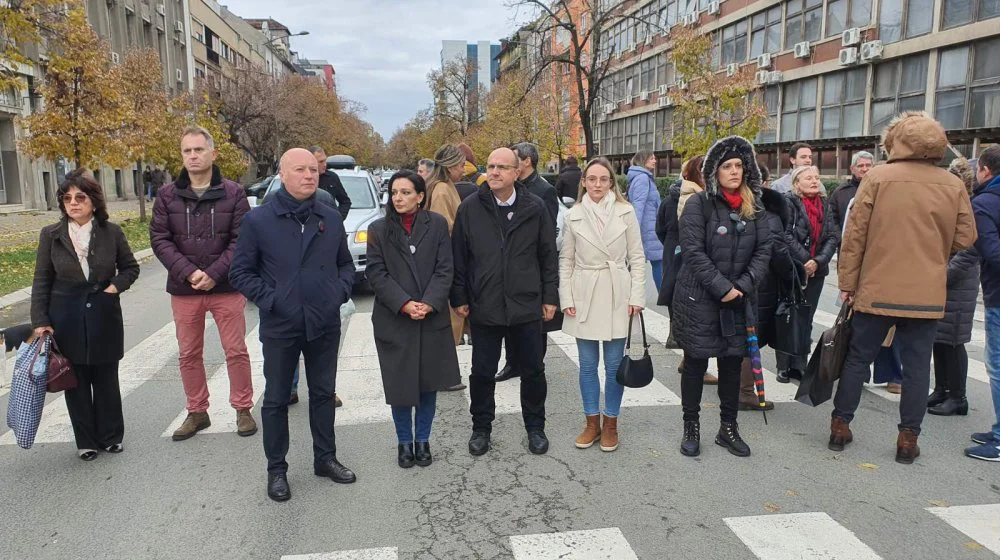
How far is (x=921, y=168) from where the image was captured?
4.14m

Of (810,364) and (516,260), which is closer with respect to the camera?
(516,260)

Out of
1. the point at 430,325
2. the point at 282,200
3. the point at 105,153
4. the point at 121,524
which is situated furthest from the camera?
the point at 105,153

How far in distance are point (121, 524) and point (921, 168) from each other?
4.89 meters

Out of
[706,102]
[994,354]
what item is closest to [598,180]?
[994,354]

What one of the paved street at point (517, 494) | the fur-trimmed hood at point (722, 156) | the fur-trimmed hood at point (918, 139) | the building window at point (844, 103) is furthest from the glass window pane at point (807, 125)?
the fur-trimmed hood at point (722, 156)

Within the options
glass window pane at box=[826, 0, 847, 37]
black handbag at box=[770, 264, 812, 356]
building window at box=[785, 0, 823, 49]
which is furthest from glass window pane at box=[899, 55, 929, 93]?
black handbag at box=[770, 264, 812, 356]

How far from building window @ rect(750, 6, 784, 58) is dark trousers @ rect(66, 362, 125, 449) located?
29.8 meters

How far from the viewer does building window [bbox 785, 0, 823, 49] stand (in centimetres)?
2612

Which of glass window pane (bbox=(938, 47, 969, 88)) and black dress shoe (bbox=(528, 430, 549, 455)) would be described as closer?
black dress shoe (bbox=(528, 430, 549, 455))

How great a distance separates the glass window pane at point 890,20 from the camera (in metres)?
21.8

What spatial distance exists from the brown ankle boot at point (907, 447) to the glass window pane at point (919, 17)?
20.8 meters

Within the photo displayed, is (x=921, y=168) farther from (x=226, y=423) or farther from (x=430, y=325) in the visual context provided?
(x=226, y=423)

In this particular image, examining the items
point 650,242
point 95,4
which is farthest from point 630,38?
point 650,242

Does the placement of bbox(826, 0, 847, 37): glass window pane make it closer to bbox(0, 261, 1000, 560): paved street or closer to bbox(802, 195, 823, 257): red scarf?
bbox(802, 195, 823, 257): red scarf
